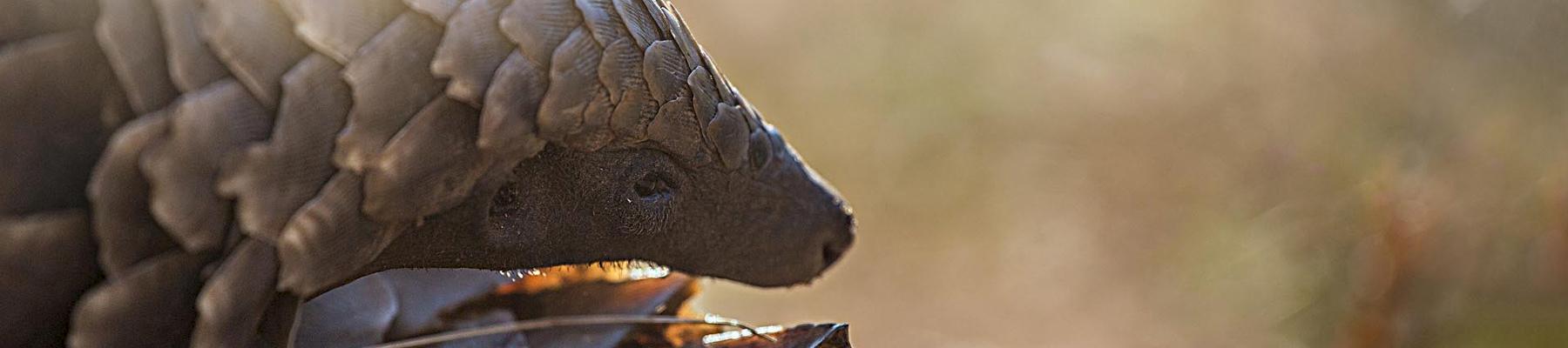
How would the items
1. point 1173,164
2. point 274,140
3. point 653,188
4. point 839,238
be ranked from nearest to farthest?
point 274,140 < point 653,188 < point 839,238 < point 1173,164

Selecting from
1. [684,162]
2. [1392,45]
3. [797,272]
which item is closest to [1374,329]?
[1392,45]

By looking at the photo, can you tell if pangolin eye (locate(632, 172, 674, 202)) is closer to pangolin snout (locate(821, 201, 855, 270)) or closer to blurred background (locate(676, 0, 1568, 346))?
pangolin snout (locate(821, 201, 855, 270))

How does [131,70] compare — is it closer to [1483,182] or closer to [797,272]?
[797,272]

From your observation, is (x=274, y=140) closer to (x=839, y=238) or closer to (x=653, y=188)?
(x=653, y=188)

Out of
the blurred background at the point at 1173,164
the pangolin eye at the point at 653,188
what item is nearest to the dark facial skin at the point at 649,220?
the pangolin eye at the point at 653,188

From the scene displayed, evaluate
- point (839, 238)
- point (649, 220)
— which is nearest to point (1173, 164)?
point (839, 238)

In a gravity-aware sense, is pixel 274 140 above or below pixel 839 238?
below

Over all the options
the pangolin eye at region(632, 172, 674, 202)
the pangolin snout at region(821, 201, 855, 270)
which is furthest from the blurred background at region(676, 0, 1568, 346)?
the pangolin eye at region(632, 172, 674, 202)
